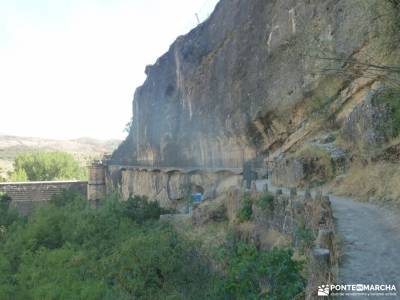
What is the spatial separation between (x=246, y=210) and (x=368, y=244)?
22.2ft

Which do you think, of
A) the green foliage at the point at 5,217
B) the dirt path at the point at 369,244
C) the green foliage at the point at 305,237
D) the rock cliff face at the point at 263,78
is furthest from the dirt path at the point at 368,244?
the green foliage at the point at 5,217

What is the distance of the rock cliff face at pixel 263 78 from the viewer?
1482 centimetres

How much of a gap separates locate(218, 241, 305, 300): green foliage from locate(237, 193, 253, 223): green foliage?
4.88 m

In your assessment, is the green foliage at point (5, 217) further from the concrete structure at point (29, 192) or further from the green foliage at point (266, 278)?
the green foliage at point (266, 278)

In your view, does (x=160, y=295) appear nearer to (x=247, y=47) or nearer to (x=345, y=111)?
(x=345, y=111)

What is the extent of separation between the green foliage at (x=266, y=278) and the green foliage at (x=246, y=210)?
16.0 ft

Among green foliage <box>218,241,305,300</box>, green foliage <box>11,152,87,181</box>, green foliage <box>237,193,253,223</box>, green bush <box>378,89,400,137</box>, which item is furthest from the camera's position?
green foliage <box>11,152,87,181</box>

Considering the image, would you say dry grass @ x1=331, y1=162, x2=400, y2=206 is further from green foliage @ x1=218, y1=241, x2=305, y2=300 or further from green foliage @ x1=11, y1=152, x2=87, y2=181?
green foliage @ x1=11, y1=152, x2=87, y2=181

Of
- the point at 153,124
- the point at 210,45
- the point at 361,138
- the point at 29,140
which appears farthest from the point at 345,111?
the point at 29,140

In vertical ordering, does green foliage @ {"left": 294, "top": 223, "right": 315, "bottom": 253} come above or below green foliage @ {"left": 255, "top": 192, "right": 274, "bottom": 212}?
below

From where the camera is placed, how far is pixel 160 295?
37.0ft

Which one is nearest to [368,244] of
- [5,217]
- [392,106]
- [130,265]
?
[392,106]

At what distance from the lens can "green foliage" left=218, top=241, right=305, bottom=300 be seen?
6349mm

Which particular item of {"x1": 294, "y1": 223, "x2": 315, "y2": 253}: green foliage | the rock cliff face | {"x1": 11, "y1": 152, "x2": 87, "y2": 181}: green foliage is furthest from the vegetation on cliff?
{"x1": 11, "y1": 152, "x2": 87, "y2": 181}: green foliage
